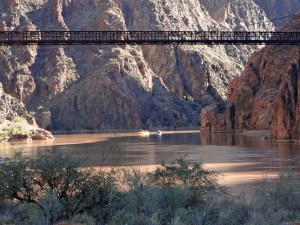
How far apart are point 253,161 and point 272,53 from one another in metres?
65.7

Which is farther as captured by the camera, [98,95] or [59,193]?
[98,95]

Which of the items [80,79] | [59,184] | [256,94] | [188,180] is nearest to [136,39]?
[256,94]

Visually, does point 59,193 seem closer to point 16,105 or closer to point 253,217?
point 253,217

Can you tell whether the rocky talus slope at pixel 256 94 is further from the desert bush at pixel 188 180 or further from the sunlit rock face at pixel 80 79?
the desert bush at pixel 188 180

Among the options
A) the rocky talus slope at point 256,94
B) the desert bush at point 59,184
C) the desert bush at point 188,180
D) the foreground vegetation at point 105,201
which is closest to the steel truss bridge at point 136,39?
the rocky talus slope at point 256,94

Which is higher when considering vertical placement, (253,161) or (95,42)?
(95,42)

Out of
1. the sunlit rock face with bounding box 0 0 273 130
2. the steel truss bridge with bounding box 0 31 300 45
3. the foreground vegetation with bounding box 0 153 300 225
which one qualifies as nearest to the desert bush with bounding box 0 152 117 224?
the foreground vegetation with bounding box 0 153 300 225

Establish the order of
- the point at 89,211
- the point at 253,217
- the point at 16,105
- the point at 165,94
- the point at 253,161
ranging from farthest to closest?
the point at 165,94 → the point at 16,105 → the point at 253,161 → the point at 89,211 → the point at 253,217

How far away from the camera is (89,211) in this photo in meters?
17.9

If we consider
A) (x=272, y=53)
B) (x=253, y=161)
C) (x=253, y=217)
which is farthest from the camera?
(x=272, y=53)

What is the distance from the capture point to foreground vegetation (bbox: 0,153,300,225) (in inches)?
643

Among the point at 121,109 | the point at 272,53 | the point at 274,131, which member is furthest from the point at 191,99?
the point at 274,131

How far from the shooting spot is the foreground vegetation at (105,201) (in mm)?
16328

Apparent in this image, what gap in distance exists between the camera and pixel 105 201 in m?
18.3
